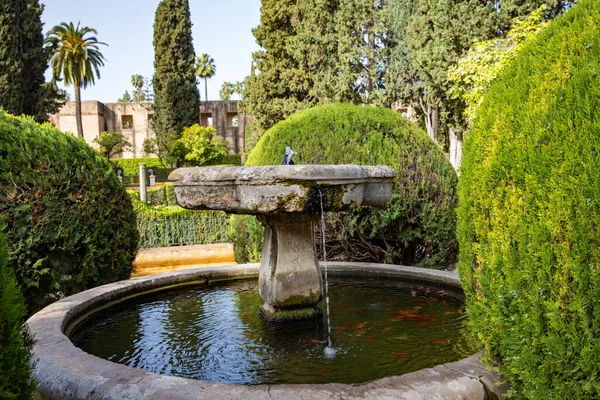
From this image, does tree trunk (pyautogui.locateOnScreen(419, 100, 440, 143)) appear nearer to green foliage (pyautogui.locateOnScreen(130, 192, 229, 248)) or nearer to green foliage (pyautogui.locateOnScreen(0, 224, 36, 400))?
green foliage (pyautogui.locateOnScreen(130, 192, 229, 248))

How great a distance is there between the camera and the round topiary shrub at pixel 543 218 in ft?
6.17

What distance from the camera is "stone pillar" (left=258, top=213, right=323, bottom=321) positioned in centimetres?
→ 395

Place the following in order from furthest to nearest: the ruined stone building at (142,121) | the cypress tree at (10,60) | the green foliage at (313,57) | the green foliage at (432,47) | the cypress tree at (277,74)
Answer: the ruined stone building at (142,121) < the cypress tree at (10,60) < the cypress tree at (277,74) < the green foliage at (313,57) < the green foliage at (432,47)

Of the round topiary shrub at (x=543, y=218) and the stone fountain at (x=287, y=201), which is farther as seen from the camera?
the stone fountain at (x=287, y=201)

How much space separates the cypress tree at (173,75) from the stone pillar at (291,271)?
27205 mm

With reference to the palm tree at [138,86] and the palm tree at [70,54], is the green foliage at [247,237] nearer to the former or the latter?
the palm tree at [70,54]

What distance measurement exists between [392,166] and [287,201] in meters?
2.94

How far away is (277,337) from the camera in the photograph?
3.68 m

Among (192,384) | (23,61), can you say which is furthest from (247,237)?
(23,61)

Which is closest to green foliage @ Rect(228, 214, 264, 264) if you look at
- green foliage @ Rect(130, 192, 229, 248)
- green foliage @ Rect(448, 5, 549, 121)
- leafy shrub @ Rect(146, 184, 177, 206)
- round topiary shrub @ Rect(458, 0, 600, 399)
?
green foliage @ Rect(130, 192, 229, 248)

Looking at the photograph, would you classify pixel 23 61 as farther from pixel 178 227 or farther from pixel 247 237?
pixel 247 237

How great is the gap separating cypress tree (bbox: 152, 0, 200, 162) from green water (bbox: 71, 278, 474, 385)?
26639 mm

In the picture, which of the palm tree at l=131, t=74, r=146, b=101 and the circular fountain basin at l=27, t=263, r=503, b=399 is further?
the palm tree at l=131, t=74, r=146, b=101

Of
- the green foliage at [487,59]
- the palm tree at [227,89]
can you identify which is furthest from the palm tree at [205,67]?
the green foliage at [487,59]
